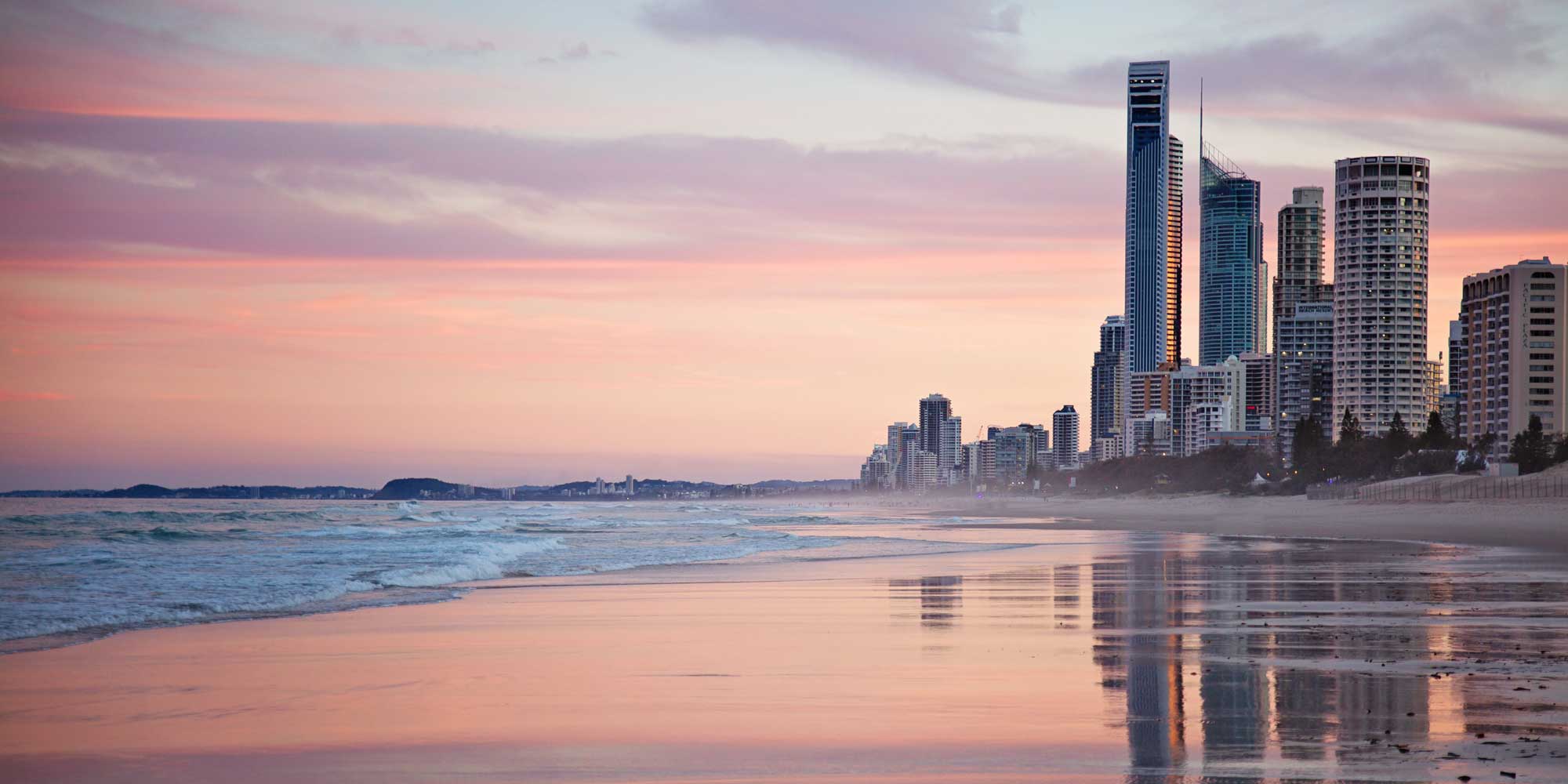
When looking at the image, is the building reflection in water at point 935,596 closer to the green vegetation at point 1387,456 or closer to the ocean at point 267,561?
the ocean at point 267,561

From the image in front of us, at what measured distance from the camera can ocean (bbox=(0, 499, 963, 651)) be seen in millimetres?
20500

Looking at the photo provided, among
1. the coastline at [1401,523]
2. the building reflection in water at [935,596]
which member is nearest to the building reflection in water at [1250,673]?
the building reflection in water at [935,596]

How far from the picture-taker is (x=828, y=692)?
12109 mm

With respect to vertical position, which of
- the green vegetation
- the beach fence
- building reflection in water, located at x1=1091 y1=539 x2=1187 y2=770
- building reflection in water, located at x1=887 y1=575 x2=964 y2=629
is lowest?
building reflection in water, located at x1=887 y1=575 x2=964 y2=629

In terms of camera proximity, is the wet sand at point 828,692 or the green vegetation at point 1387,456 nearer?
the wet sand at point 828,692

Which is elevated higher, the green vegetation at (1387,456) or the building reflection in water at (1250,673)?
the green vegetation at (1387,456)

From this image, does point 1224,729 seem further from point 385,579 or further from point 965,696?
point 385,579

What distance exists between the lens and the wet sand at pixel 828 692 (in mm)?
8984

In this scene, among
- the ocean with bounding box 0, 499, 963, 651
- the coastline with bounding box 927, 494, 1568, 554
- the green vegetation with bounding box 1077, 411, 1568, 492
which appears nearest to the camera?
the ocean with bounding box 0, 499, 963, 651

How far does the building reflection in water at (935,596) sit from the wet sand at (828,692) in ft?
0.52

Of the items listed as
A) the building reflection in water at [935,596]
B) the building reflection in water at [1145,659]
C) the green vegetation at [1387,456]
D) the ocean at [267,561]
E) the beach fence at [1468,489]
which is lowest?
the ocean at [267,561]

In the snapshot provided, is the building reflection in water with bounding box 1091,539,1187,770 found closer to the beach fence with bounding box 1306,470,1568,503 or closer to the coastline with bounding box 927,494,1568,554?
the coastline with bounding box 927,494,1568,554

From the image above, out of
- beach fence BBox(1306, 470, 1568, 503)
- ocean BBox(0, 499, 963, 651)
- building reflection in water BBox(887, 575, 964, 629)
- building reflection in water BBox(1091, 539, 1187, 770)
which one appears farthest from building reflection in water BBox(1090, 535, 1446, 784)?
beach fence BBox(1306, 470, 1568, 503)

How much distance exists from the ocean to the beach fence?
38.8 m
